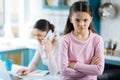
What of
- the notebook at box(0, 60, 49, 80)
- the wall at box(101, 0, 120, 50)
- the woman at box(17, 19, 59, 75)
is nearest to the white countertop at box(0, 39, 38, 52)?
the wall at box(101, 0, 120, 50)

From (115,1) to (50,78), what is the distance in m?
2.10

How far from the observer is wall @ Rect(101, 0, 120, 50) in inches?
142

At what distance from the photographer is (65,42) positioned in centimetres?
137

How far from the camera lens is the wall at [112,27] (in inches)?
142

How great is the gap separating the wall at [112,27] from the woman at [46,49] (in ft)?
4.89

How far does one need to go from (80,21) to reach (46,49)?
3.28ft

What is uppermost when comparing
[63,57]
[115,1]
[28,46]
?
[115,1]

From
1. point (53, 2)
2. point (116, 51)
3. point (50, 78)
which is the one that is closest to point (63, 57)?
point (50, 78)

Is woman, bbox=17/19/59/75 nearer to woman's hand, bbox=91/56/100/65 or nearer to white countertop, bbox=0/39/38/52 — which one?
woman's hand, bbox=91/56/100/65

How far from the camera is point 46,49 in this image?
7.38 ft

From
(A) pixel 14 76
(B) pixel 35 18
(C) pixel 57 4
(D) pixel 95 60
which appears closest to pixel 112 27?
(C) pixel 57 4

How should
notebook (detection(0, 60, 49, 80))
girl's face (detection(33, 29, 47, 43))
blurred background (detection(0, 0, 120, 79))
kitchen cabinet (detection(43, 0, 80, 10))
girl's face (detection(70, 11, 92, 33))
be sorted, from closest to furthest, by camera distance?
girl's face (detection(70, 11, 92, 33)) < notebook (detection(0, 60, 49, 80)) < girl's face (detection(33, 29, 47, 43)) < blurred background (detection(0, 0, 120, 79)) < kitchen cabinet (detection(43, 0, 80, 10))

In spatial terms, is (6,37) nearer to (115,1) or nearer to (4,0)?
(4,0)

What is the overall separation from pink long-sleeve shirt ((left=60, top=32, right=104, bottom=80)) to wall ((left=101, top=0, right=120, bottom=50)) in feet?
7.65
